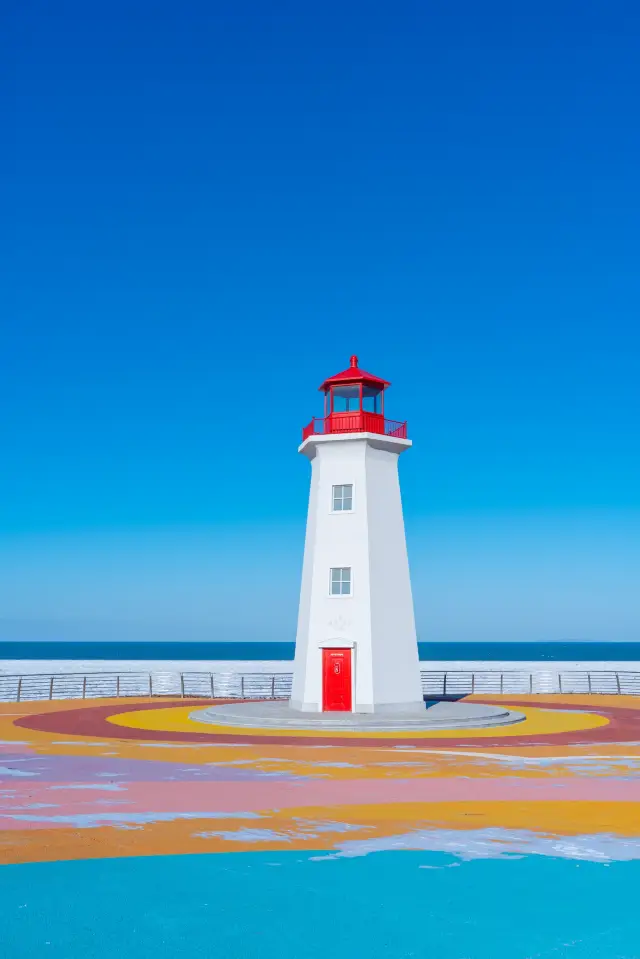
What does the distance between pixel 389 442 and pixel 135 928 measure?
18.7m

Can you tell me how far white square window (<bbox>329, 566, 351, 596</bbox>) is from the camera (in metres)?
24.5

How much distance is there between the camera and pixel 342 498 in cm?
2505

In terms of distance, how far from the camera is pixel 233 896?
8.12 meters

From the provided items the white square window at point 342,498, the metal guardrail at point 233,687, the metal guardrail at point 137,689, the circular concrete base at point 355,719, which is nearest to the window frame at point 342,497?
the white square window at point 342,498

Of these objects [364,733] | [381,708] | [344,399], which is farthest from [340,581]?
[344,399]

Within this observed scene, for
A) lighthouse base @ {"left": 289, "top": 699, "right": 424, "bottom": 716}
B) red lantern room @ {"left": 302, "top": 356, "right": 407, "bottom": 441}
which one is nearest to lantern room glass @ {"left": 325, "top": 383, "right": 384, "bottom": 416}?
red lantern room @ {"left": 302, "top": 356, "right": 407, "bottom": 441}

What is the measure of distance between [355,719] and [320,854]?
43.6 feet

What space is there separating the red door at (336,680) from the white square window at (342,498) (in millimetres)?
3897

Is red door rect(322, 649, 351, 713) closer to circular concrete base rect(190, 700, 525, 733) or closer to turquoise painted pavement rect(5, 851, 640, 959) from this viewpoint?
circular concrete base rect(190, 700, 525, 733)

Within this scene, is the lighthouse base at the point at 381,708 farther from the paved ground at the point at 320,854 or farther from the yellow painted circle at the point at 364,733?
the paved ground at the point at 320,854

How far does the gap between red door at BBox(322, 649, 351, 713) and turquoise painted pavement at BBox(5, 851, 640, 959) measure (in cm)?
1480

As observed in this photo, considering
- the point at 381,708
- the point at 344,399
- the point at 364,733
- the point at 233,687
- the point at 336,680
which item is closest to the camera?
the point at 364,733

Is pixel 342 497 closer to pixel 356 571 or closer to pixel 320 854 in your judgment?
pixel 356 571

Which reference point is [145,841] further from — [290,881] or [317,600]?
[317,600]
